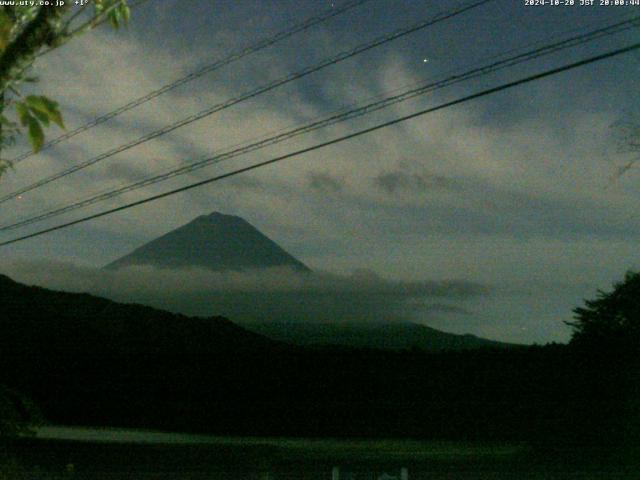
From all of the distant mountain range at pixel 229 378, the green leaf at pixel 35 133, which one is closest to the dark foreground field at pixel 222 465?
the distant mountain range at pixel 229 378

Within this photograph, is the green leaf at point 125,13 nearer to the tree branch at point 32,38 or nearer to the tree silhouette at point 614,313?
the tree branch at point 32,38

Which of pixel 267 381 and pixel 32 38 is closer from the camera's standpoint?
pixel 32 38

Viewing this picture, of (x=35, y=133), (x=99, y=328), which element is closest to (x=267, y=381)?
(x=99, y=328)

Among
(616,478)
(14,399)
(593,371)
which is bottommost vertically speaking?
(616,478)

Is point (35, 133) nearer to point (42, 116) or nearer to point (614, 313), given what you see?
point (42, 116)

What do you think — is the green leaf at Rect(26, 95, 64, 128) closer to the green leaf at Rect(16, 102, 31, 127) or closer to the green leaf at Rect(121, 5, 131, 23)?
the green leaf at Rect(16, 102, 31, 127)

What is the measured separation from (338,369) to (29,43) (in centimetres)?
1440

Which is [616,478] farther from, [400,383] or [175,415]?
[175,415]

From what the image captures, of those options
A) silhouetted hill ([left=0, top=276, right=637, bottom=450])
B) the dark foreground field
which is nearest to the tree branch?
the dark foreground field

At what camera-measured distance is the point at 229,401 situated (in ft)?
61.2

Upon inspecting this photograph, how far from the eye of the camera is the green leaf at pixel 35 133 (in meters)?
3.13

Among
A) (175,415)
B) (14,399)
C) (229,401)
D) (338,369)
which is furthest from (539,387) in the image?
(14,399)

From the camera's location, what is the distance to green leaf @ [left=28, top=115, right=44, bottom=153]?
313cm

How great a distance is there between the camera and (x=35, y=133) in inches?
124
